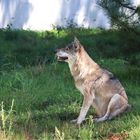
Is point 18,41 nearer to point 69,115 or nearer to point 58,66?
point 58,66

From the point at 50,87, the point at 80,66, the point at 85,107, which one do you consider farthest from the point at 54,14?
the point at 85,107

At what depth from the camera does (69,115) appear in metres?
8.84

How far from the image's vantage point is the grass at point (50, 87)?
7.60 metres

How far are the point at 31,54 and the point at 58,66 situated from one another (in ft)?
6.73

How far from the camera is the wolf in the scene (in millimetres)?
8438

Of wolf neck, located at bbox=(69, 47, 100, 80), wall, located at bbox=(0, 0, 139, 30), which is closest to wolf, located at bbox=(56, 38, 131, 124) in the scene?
wolf neck, located at bbox=(69, 47, 100, 80)

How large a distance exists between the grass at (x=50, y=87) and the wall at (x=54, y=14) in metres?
0.76

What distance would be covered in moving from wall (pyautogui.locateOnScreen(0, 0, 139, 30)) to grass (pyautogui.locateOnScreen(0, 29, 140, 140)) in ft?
2.48

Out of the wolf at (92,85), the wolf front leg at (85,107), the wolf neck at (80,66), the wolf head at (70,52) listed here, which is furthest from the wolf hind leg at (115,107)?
the wolf head at (70,52)

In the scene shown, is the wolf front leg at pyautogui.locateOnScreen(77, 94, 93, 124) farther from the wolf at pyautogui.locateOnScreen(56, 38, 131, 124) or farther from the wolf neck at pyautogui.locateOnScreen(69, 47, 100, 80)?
the wolf neck at pyautogui.locateOnScreen(69, 47, 100, 80)

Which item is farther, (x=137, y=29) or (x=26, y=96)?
(x=137, y=29)

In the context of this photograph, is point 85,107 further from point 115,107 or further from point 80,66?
point 80,66

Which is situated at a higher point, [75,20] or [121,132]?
[121,132]

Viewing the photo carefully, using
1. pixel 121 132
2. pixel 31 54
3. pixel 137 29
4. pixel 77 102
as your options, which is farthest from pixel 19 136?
pixel 31 54
